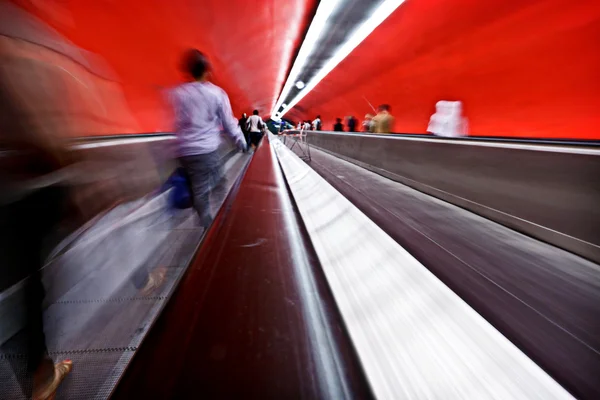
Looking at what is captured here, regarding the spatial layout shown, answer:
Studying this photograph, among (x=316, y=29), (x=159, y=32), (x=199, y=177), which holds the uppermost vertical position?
(x=316, y=29)

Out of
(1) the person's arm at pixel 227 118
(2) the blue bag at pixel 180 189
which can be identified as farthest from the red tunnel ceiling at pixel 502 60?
(2) the blue bag at pixel 180 189

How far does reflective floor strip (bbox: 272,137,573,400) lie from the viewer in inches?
26.6

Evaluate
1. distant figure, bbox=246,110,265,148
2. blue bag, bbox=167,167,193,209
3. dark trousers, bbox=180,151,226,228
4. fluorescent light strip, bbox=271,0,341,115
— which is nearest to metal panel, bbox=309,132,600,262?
dark trousers, bbox=180,151,226,228

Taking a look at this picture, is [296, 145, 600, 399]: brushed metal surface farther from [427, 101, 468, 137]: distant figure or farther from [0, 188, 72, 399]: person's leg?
[427, 101, 468, 137]: distant figure

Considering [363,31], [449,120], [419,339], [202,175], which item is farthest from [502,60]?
[419,339]

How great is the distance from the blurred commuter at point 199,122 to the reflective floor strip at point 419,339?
1.48m

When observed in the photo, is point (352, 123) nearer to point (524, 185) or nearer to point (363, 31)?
point (363, 31)

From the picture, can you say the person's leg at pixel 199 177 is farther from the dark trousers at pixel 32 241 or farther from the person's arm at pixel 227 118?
the dark trousers at pixel 32 241

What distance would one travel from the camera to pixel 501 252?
1.82 m

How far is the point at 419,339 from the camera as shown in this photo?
85 cm

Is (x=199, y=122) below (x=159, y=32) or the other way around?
below

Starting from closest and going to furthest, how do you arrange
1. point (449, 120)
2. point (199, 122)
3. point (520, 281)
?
point (520, 281), point (199, 122), point (449, 120)

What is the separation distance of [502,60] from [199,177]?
525 centimetres

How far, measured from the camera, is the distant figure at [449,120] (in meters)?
5.30
